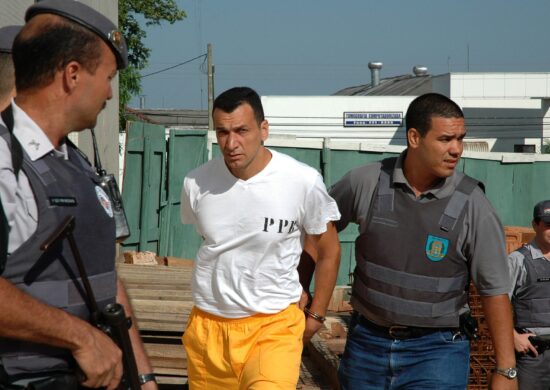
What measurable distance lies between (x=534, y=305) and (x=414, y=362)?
10.7 ft

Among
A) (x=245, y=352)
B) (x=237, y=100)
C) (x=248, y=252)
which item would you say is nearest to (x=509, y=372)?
(x=245, y=352)

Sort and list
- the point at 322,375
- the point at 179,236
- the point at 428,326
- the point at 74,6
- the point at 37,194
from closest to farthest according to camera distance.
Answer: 1. the point at 37,194
2. the point at 74,6
3. the point at 428,326
4. the point at 322,375
5. the point at 179,236

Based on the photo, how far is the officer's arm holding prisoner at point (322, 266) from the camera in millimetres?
5090

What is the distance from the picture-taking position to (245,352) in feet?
15.6

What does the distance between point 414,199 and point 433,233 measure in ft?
0.70

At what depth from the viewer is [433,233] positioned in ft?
15.1

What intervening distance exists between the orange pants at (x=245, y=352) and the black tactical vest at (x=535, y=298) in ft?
10.7

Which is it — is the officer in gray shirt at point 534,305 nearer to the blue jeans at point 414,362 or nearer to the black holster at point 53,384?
the blue jeans at point 414,362

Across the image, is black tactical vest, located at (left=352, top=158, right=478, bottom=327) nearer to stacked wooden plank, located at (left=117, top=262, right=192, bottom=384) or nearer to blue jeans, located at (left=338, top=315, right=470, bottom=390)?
blue jeans, located at (left=338, top=315, right=470, bottom=390)

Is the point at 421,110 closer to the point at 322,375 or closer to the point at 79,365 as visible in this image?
the point at 79,365

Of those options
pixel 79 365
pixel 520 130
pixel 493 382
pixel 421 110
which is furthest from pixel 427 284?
pixel 520 130

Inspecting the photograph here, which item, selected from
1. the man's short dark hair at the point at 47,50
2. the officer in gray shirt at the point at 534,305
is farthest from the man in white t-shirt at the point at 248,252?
the officer in gray shirt at the point at 534,305

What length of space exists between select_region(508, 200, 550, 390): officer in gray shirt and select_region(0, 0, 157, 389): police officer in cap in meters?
5.32

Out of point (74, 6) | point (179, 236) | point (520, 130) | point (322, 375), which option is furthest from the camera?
point (520, 130)
